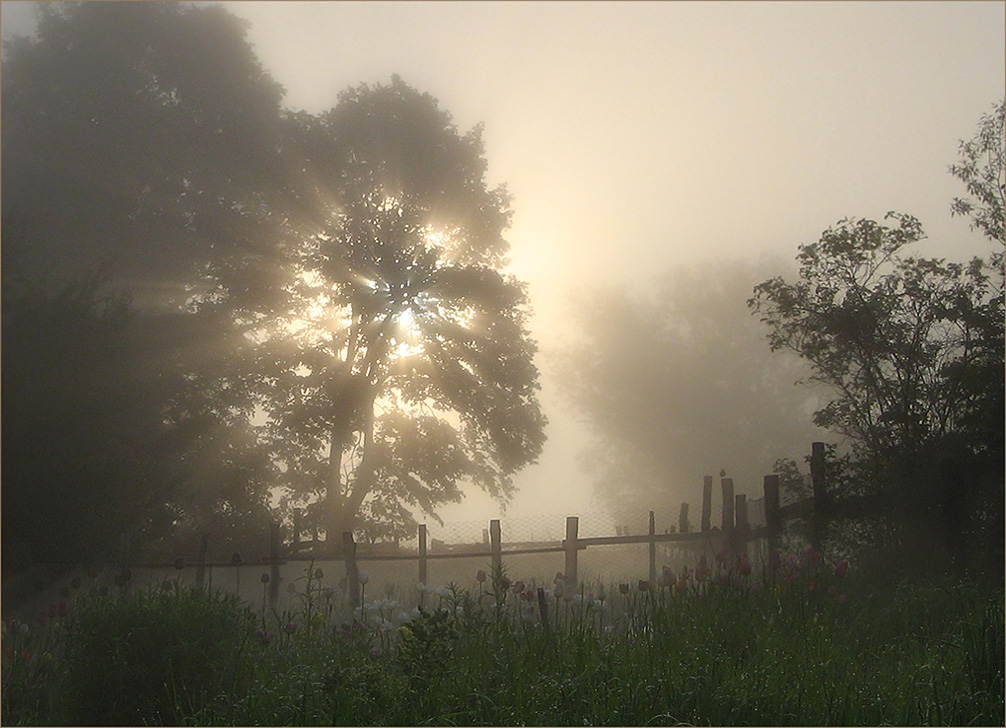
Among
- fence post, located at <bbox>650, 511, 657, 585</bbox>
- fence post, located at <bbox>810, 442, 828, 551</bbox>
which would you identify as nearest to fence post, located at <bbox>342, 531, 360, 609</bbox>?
fence post, located at <bbox>650, 511, 657, 585</bbox>

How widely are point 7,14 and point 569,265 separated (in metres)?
7.23

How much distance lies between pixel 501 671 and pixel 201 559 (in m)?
4.20

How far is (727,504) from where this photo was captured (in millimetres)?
7836

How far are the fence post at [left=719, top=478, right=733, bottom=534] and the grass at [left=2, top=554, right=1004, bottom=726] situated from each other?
94.8 inches

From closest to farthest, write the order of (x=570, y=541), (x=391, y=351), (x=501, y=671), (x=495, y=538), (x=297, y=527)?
(x=501, y=671) → (x=495, y=538) → (x=570, y=541) → (x=297, y=527) → (x=391, y=351)

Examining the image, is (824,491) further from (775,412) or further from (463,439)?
(463,439)

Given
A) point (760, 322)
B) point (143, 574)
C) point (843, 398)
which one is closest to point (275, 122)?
point (143, 574)

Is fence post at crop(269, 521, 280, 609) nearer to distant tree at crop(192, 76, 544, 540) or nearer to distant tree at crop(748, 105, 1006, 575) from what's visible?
distant tree at crop(192, 76, 544, 540)

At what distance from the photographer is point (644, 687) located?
13.1 feet

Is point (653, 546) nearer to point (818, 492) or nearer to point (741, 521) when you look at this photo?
point (741, 521)

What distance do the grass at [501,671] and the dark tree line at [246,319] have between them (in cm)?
277

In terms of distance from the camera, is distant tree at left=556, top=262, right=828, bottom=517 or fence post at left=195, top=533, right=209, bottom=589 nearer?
fence post at left=195, top=533, right=209, bottom=589

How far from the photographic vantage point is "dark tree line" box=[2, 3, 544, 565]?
7840mm

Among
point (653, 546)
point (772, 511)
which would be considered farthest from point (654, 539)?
point (772, 511)
